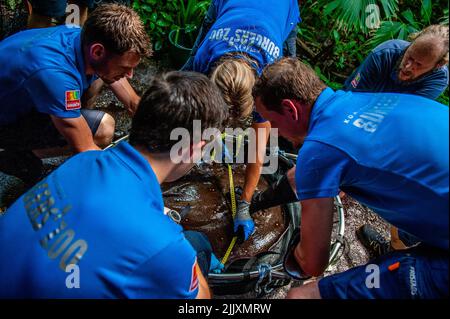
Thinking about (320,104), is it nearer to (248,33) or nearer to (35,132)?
(248,33)

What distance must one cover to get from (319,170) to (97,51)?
124 cm

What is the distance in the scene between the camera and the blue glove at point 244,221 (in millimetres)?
2518

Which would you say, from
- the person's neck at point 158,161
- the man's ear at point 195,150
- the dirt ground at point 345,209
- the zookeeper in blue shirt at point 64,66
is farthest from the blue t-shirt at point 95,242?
the dirt ground at point 345,209

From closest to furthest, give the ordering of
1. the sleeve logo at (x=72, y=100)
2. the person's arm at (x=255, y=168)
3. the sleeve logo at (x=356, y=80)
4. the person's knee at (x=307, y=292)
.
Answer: the person's knee at (x=307, y=292)
the sleeve logo at (x=72, y=100)
the person's arm at (x=255, y=168)
the sleeve logo at (x=356, y=80)

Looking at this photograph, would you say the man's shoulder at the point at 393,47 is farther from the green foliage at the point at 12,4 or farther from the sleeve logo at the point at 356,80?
the green foliage at the point at 12,4

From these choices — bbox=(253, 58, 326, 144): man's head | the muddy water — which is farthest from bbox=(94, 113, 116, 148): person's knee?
bbox=(253, 58, 326, 144): man's head

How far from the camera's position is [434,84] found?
2.44m

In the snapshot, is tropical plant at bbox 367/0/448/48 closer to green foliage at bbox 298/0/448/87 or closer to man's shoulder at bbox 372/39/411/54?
green foliage at bbox 298/0/448/87

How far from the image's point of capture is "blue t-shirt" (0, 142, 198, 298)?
1.14 meters

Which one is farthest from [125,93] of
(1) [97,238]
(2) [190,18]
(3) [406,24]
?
(3) [406,24]

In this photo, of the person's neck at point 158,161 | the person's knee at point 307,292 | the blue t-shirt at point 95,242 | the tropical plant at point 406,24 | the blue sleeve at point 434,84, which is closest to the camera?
the blue t-shirt at point 95,242

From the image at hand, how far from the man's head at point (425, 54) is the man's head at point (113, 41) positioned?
4.55ft

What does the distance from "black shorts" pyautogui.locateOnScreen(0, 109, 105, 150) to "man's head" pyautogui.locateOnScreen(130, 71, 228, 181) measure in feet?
3.54
